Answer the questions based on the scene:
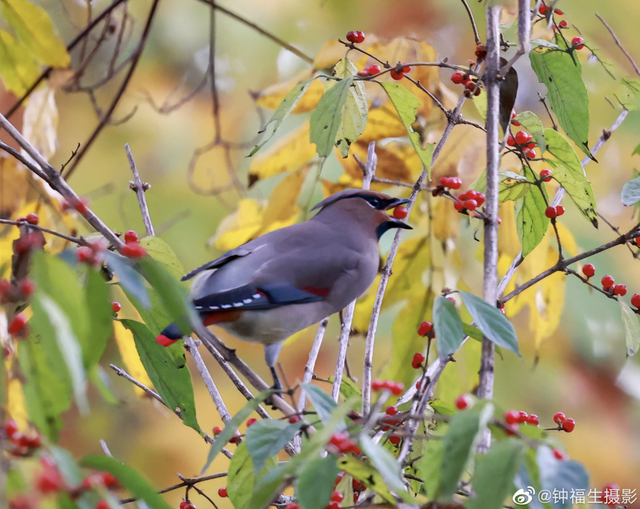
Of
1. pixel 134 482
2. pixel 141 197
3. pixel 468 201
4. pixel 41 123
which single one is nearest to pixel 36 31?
pixel 41 123

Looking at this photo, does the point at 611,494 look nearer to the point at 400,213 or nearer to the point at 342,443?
the point at 342,443

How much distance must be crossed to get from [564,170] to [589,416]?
4.57ft

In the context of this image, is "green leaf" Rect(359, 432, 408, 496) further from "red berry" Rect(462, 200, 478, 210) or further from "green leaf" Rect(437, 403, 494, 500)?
"red berry" Rect(462, 200, 478, 210)

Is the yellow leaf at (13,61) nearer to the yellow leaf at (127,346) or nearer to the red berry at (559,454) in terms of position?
the yellow leaf at (127,346)

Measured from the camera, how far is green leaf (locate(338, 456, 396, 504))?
538 millimetres

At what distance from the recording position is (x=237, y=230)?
1406 millimetres

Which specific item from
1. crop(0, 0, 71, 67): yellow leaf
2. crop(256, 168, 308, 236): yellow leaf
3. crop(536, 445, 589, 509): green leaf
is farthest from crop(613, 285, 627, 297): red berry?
crop(0, 0, 71, 67): yellow leaf

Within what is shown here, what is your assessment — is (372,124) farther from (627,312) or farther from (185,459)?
(185,459)

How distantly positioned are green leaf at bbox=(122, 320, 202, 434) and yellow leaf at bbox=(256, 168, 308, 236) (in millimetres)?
610

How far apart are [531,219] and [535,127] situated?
0.12 meters

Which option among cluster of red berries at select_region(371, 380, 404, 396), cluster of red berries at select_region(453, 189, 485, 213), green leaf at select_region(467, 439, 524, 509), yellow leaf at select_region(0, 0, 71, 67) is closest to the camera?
green leaf at select_region(467, 439, 524, 509)

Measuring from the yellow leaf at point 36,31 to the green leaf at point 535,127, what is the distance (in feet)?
2.74

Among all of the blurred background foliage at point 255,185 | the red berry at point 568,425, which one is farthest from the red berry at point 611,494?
the blurred background foliage at point 255,185

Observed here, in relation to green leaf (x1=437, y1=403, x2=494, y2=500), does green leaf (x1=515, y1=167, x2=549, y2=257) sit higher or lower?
higher
